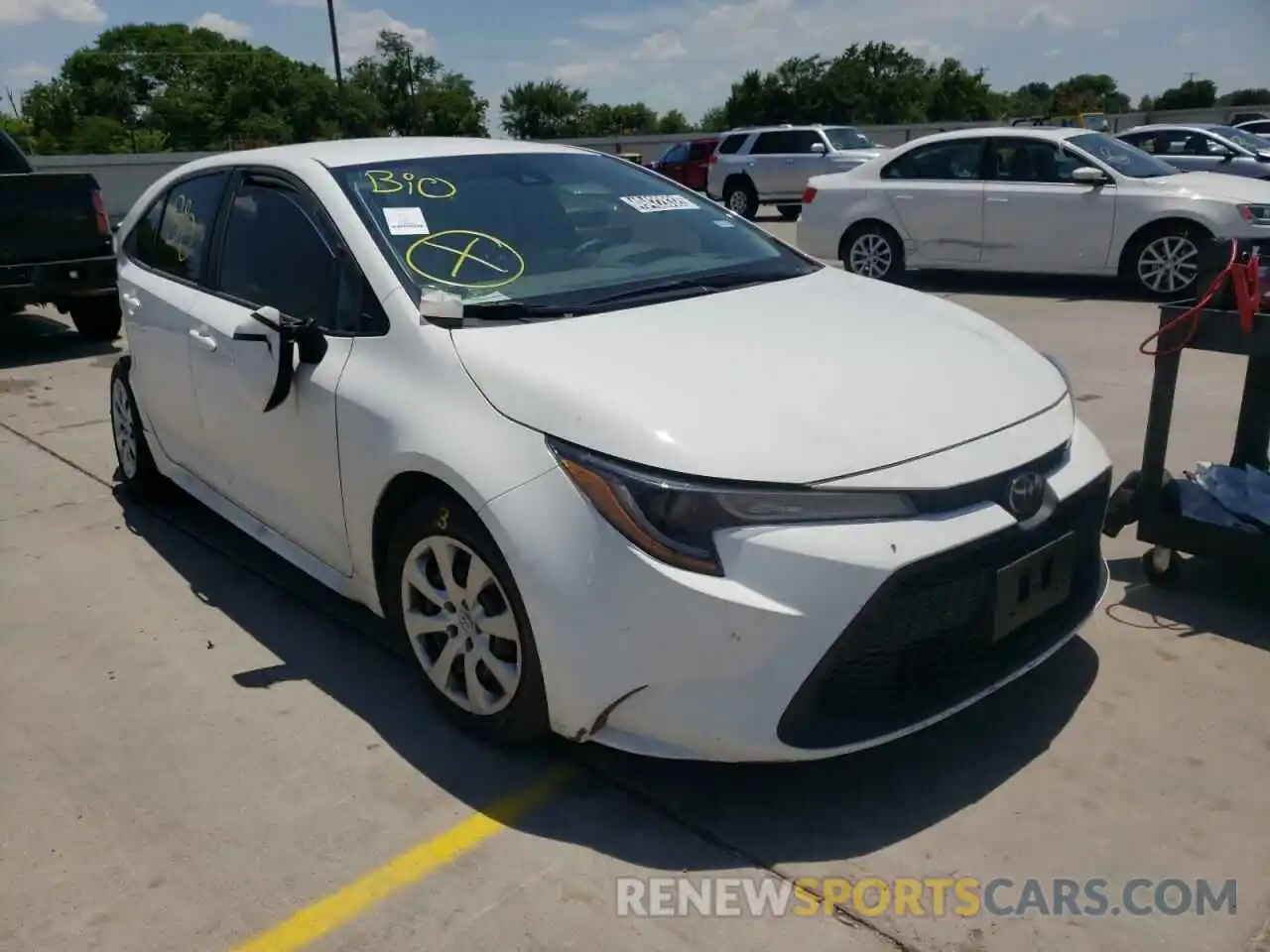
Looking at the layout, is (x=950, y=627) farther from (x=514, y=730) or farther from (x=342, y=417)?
(x=342, y=417)

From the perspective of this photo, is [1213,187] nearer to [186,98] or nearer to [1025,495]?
[1025,495]

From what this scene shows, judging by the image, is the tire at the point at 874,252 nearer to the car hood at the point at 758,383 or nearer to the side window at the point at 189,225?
the side window at the point at 189,225

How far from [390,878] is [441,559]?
80 centimetres

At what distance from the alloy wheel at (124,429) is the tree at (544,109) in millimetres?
76469

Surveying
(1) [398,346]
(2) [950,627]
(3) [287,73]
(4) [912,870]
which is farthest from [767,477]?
(3) [287,73]

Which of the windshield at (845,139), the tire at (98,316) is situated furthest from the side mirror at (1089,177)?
the windshield at (845,139)

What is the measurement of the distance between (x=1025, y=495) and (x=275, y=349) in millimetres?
2198

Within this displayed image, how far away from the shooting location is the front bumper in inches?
96.0

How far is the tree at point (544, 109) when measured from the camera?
258 feet

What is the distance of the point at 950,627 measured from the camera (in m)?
2.69

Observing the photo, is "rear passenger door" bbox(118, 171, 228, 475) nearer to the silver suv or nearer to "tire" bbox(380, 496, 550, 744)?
"tire" bbox(380, 496, 550, 744)

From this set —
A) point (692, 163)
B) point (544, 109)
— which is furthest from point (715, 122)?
point (692, 163)

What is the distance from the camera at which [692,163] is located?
75.4ft

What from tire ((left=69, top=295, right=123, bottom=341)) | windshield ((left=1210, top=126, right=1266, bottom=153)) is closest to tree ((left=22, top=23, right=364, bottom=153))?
windshield ((left=1210, top=126, right=1266, bottom=153))
